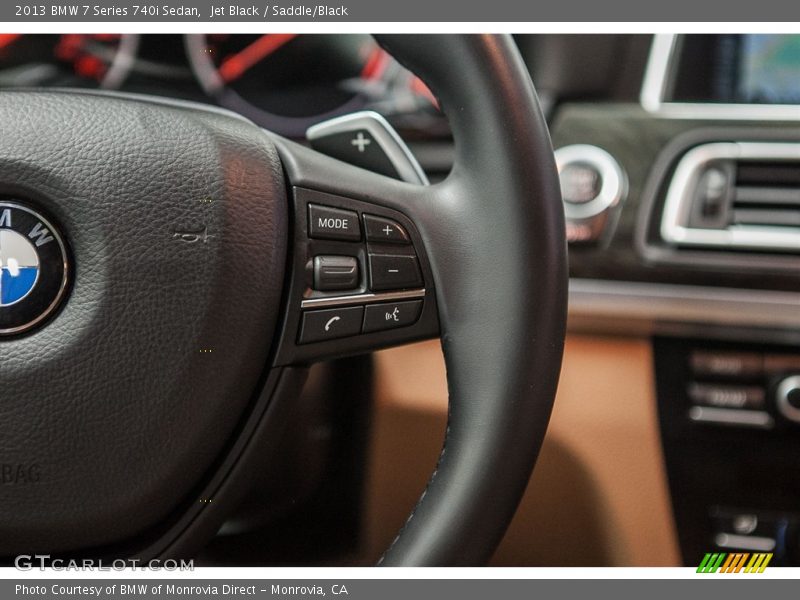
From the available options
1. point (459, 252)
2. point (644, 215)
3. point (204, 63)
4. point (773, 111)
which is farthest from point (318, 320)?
point (204, 63)

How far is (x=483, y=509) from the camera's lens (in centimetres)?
52

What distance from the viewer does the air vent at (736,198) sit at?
2.90 feet

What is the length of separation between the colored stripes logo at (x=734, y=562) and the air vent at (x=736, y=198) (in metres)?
0.36

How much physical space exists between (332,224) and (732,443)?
1.99 ft

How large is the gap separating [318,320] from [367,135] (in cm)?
15

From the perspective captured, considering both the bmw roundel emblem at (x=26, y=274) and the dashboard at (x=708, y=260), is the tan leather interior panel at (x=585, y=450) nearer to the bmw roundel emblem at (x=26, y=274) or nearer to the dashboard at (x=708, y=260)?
the dashboard at (x=708, y=260)

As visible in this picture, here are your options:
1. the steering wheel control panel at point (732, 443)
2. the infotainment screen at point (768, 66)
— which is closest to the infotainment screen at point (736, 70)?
the infotainment screen at point (768, 66)

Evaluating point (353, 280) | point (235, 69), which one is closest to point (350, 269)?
point (353, 280)

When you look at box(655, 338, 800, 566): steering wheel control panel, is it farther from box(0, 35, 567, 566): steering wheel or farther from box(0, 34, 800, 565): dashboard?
box(0, 35, 567, 566): steering wheel

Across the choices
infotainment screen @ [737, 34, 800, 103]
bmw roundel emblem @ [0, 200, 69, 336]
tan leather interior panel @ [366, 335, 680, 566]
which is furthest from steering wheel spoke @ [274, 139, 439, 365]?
infotainment screen @ [737, 34, 800, 103]

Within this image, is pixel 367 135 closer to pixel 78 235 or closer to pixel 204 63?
pixel 78 235

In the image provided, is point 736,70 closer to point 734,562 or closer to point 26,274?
point 734,562

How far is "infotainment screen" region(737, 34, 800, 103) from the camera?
0.96 metres

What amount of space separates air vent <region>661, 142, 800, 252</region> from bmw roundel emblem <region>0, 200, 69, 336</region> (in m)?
0.67
